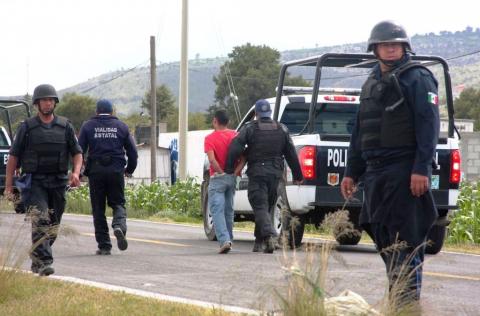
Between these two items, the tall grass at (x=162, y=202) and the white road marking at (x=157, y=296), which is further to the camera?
the tall grass at (x=162, y=202)

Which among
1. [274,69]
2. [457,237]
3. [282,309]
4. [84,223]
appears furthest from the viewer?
[274,69]

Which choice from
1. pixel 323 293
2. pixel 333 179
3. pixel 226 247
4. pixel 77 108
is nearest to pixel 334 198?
pixel 333 179

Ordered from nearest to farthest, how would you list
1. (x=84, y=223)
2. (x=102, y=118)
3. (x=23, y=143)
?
(x=23, y=143) → (x=102, y=118) → (x=84, y=223)

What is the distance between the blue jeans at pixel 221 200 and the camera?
15.2 metres

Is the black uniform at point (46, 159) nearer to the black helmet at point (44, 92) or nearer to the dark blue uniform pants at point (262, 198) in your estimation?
the black helmet at point (44, 92)

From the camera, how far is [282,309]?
6.39 m

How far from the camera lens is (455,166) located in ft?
50.3

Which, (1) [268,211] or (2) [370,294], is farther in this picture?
(1) [268,211]

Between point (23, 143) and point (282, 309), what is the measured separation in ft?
Answer: 19.5

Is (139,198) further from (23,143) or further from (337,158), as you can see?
(23,143)

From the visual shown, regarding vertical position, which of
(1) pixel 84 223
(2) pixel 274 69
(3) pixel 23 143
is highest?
(2) pixel 274 69

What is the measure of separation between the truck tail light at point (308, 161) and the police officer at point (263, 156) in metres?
0.34

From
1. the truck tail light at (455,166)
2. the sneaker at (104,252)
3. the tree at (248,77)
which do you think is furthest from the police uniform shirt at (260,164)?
the tree at (248,77)

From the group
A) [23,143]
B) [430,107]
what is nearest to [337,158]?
[23,143]
